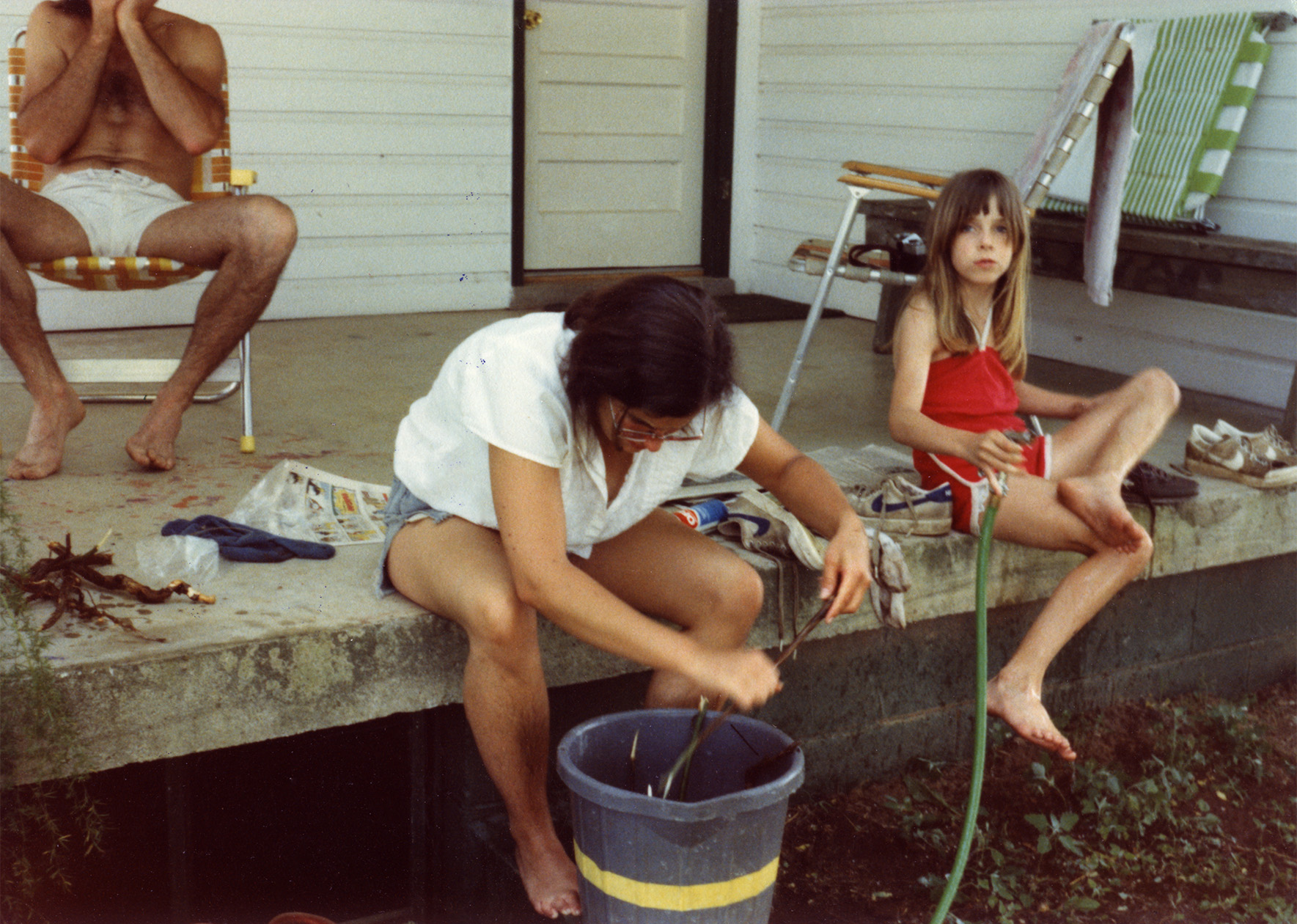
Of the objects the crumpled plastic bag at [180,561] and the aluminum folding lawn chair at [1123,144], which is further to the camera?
the aluminum folding lawn chair at [1123,144]

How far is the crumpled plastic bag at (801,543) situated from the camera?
2258 mm

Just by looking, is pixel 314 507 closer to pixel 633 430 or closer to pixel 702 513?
pixel 702 513

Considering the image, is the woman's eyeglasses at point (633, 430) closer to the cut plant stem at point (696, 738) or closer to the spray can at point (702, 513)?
the cut plant stem at point (696, 738)

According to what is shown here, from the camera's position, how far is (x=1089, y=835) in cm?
270

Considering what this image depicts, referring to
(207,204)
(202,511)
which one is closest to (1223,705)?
(202,511)

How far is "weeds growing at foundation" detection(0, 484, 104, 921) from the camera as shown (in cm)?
180

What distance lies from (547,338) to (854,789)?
1500mm

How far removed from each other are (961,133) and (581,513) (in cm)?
358

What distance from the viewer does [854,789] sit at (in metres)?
2.92

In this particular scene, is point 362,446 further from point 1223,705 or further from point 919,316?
point 1223,705

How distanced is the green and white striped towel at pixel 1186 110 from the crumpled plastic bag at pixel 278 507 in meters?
2.70

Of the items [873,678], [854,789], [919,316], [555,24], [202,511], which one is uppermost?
[555,24]

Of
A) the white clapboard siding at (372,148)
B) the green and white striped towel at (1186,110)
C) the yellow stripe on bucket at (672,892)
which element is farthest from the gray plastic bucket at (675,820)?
the white clapboard siding at (372,148)

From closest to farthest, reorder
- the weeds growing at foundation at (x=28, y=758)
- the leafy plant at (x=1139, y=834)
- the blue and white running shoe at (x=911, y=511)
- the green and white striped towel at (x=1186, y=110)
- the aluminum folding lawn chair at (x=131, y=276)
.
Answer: the weeds growing at foundation at (x=28, y=758) < the leafy plant at (x=1139, y=834) < the blue and white running shoe at (x=911, y=511) < the aluminum folding lawn chair at (x=131, y=276) < the green and white striped towel at (x=1186, y=110)
